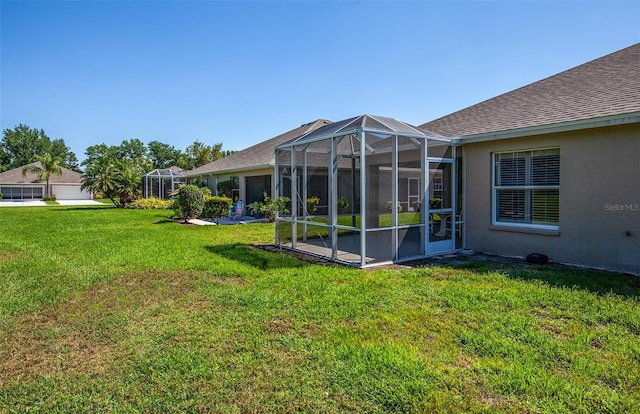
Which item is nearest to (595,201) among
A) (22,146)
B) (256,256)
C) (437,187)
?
(437,187)

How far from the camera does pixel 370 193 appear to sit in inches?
302

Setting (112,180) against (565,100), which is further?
(112,180)

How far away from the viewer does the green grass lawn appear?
283 centimetres

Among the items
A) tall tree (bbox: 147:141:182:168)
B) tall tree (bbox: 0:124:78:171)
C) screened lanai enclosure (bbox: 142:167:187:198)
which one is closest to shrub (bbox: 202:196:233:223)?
screened lanai enclosure (bbox: 142:167:187:198)

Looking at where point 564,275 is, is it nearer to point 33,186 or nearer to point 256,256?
point 256,256

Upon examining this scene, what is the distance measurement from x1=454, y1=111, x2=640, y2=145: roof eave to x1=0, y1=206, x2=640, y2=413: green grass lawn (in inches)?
Answer: 104

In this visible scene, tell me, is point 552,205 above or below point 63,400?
above

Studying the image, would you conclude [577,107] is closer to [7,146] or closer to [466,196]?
[466,196]

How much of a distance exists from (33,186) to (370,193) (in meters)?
53.4

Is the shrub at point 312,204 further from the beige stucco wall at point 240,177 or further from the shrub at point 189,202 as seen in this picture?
the shrub at point 189,202

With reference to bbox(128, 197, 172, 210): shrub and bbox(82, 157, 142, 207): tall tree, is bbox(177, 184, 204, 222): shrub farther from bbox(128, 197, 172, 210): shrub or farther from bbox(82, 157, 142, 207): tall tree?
bbox(82, 157, 142, 207): tall tree

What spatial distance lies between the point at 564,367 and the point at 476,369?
2.55ft

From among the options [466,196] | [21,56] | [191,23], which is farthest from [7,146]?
[466,196]

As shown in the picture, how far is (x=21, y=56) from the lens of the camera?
1423cm
